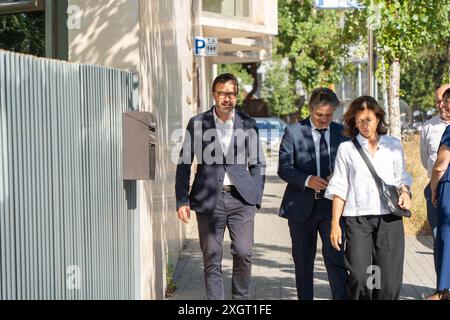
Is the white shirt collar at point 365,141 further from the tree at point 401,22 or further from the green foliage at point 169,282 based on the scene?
the tree at point 401,22

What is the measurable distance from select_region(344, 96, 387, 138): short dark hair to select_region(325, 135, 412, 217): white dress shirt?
86mm

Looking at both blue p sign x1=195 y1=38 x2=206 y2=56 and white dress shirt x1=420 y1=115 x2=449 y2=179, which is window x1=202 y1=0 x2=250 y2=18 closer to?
blue p sign x1=195 y1=38 x2=206 y2=56

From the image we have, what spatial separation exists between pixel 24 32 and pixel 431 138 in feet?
12.8

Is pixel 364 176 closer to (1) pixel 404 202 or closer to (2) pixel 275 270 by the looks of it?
(1) pixel 404 202

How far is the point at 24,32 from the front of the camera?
8594 millimetres

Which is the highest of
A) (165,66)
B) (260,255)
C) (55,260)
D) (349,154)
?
(165,66)

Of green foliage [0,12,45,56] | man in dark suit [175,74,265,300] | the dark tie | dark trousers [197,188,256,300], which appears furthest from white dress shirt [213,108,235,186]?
green foliage [0,12,45,56]

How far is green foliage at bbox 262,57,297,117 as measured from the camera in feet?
214

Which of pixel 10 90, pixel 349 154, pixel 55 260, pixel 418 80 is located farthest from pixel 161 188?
pixel 418 80

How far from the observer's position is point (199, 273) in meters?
10.4
